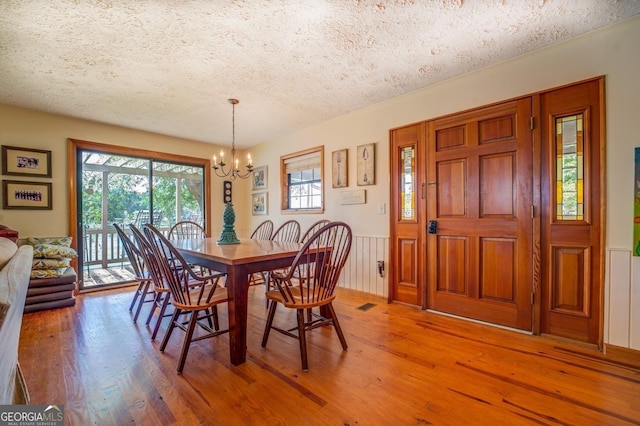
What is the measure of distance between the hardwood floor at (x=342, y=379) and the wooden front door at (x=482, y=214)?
0.31 m

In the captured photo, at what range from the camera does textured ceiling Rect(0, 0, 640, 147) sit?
5.81 ft

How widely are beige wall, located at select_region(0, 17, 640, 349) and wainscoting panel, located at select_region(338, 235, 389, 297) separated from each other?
19 millimetres

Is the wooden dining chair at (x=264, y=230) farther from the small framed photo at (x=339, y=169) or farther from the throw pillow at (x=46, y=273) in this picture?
the throw pillow at (x=46, y=273)

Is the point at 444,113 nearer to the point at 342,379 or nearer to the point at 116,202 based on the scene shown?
the point at 342,379

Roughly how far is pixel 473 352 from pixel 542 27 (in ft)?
7.85

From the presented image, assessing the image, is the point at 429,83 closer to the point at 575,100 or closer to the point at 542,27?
the point at 542,27

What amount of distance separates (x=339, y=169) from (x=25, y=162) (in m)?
3.82

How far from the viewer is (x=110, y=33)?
1.97 m

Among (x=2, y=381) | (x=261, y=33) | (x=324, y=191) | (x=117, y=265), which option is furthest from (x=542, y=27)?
(x=117, y=265)

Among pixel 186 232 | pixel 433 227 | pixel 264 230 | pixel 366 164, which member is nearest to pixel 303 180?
pixel 264 230

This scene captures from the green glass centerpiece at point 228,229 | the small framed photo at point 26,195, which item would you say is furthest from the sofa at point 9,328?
the small framed photo at point 26,195

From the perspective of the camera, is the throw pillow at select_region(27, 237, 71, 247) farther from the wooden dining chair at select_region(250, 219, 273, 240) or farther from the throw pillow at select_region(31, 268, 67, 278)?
the wooden dining chair at select_region(250, 219, 273, 240)

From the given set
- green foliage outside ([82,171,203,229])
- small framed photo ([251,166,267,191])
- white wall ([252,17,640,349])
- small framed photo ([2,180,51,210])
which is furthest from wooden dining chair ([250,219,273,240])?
small framed photo ([2,180,51,210])

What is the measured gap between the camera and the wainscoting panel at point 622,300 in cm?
189
